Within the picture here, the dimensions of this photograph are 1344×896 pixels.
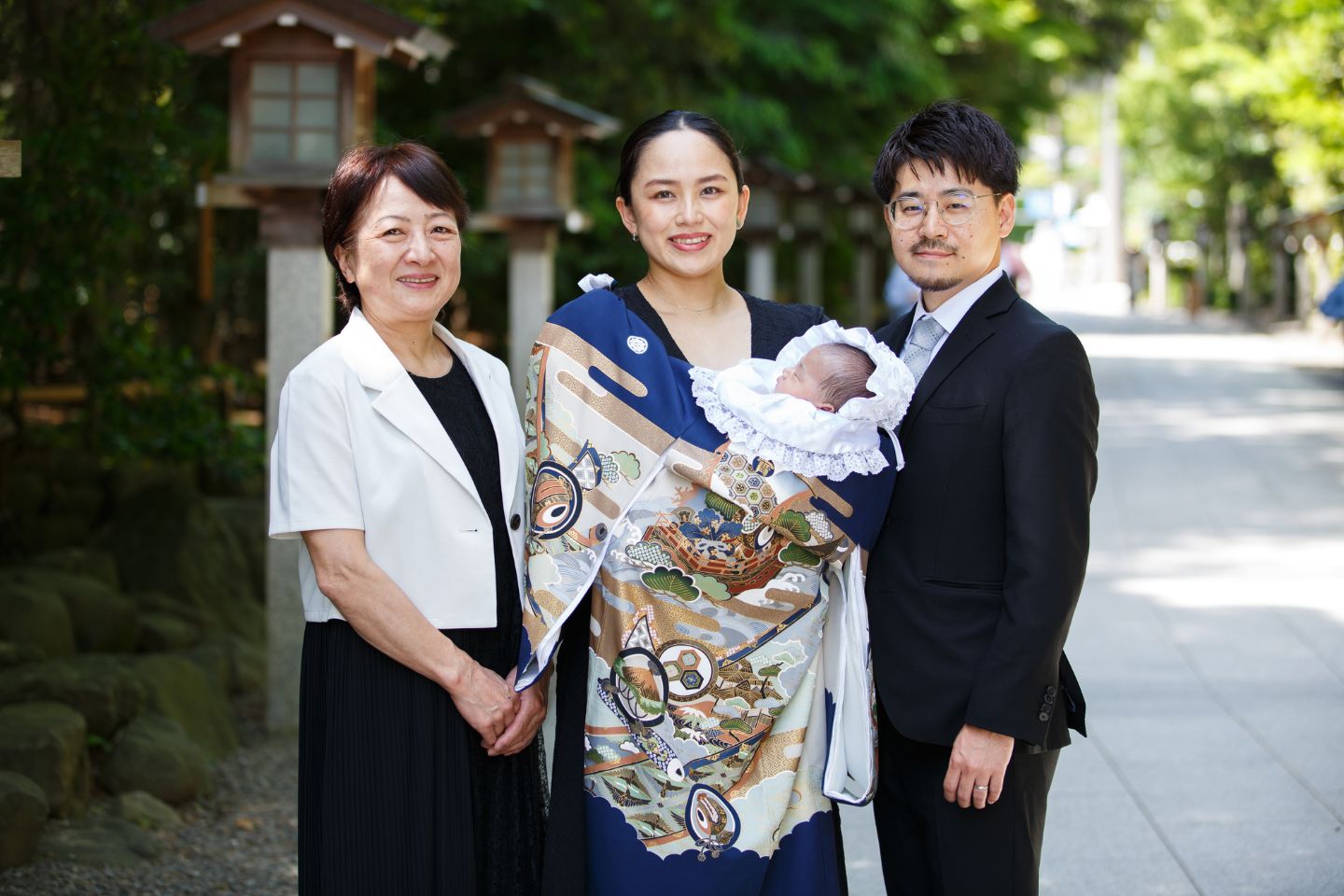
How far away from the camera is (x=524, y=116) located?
7.64m

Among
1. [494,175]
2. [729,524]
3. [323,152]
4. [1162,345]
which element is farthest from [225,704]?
[1162,345]

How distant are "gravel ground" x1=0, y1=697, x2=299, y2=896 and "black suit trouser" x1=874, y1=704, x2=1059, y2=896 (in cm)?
230

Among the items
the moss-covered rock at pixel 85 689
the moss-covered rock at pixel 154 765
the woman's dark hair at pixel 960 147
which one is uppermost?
the woman's dark hair at pixel 960 147

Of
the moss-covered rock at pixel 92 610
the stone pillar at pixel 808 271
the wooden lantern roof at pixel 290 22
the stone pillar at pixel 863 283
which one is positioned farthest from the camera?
the stone pillar at pixel 863 283

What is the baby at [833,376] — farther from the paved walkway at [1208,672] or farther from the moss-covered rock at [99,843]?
the moss-covered rock at [99,843]

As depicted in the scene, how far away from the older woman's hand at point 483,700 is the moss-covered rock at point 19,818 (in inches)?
83.0

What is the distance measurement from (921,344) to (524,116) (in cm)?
537

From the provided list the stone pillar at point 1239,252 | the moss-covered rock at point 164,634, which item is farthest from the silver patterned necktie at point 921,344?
the stone pillar at point 1239,252

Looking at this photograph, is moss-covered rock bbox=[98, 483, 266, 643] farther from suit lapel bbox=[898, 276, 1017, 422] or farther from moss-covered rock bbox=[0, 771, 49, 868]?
suit lapel bbox=[898, 276, 1017, 422]

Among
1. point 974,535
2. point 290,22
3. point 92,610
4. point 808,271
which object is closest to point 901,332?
point 974,535

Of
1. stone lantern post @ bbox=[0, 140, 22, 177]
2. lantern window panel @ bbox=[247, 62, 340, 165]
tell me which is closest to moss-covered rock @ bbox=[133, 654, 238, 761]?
lantern window panel @ bbox=[247, 62, 340, 165]

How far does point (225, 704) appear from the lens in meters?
5.95

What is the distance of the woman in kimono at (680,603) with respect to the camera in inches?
99.2

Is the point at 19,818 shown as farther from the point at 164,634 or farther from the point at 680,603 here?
the point at 680,603
